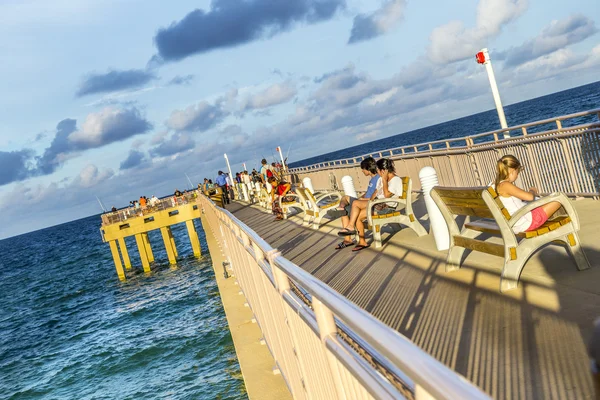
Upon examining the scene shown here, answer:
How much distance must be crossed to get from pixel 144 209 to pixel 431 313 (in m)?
44.2

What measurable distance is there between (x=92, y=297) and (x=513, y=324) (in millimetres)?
39598

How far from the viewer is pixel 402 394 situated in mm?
1965

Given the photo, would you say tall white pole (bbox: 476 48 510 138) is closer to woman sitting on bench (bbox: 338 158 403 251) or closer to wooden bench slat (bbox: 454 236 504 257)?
woman sitting on bench (bbox: 338 158 403 251)

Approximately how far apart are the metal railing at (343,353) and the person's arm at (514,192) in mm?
2717

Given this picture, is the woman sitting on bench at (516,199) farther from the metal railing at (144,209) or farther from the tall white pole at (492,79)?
the metal railing at (144,209)

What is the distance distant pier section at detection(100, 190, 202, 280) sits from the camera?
46125mm

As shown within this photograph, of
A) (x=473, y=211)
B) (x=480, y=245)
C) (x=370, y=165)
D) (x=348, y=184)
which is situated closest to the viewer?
(x=480, y=245)

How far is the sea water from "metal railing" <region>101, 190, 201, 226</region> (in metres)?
4.57

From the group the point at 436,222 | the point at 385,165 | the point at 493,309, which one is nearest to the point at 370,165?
the point at 385,165

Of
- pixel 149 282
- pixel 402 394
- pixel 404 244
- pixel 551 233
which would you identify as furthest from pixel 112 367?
pixel 149 282

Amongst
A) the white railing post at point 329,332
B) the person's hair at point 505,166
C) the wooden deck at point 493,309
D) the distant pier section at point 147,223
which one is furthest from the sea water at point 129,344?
the white railing post at point 329,332

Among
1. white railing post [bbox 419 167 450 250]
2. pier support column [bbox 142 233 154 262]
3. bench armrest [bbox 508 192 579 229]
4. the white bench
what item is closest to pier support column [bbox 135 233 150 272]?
pier support column [bbox 142 233 154 262]

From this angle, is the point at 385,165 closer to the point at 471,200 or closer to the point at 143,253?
the point at 471,200

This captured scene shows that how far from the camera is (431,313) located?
602 cm
